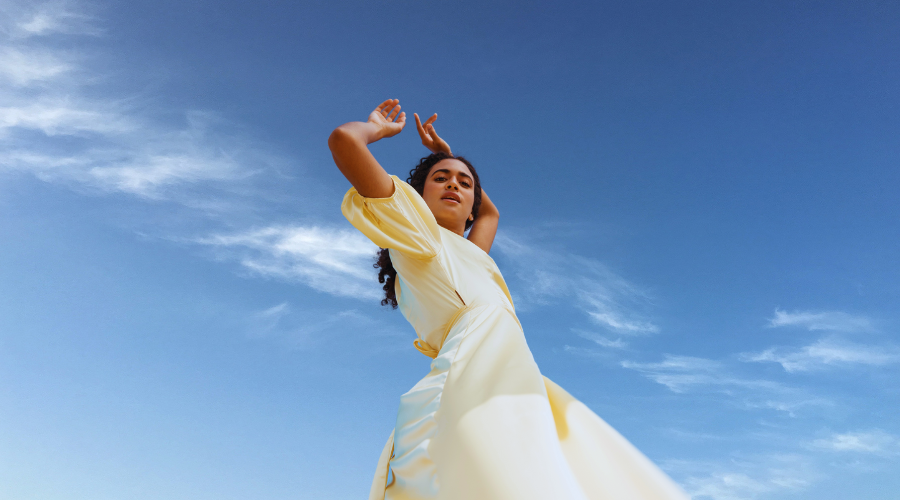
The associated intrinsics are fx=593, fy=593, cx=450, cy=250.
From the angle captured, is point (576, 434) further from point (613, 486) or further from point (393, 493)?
point (393, 493)

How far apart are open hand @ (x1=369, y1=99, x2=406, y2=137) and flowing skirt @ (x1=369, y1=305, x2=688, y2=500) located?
1.27 meters

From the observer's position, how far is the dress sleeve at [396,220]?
2.87 meters

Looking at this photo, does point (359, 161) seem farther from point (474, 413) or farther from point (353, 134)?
point (474, 413)

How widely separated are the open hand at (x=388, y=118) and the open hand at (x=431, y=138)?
791 mm

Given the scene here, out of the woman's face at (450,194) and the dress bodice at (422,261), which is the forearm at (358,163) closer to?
the dress bodice at (422,261)

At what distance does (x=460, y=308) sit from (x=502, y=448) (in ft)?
3.03

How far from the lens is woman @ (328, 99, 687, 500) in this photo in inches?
82.7

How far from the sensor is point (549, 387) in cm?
279

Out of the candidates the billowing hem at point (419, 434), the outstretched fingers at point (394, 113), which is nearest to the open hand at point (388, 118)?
the outstretched fingers at point (394, 113)

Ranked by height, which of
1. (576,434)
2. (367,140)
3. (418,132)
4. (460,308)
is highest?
(418,132)

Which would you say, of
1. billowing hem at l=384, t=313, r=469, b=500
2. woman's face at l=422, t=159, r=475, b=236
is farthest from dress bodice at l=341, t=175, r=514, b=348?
woman's face at l=422, t=159, r=475, b=236

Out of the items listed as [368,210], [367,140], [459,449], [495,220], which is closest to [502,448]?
[459,449]

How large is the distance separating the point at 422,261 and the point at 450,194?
0.79 metres

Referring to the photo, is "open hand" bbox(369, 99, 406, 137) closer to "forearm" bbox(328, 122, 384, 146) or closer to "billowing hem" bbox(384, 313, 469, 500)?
"forearm" bbox(328, 122, 384, 146)
